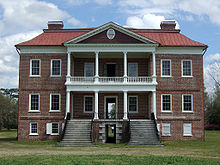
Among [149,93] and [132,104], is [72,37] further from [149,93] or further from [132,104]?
[149,93]

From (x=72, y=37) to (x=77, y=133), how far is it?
34.7 ft

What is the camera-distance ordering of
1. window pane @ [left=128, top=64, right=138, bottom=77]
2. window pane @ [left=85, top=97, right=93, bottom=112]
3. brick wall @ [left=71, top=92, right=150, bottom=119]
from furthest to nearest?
window pane @ [left=128, top=64, right=138, bottom=77] < window pane @ [left=85, top=97, right=93, bottom=112] < brick wall @ [left=71, top=92, right=150, bottom=119]

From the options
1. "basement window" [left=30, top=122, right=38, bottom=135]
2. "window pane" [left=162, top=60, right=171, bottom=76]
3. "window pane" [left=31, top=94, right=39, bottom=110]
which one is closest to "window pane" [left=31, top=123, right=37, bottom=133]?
"basement window" [left=30, top=122, right=38, bottom=135]

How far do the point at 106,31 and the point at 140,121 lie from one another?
890cm

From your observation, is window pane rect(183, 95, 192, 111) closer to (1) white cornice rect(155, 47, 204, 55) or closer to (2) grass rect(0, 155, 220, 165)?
(1) white cornice rect(155, 47, 204, 55)

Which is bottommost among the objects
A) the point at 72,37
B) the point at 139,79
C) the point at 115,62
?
the point at 139,79

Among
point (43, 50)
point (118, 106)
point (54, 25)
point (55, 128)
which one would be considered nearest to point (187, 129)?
point (118, 106)

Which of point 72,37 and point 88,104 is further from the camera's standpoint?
point 72,37

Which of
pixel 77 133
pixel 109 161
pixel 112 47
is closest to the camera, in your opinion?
pixel 109 161

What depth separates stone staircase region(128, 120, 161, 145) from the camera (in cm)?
2563

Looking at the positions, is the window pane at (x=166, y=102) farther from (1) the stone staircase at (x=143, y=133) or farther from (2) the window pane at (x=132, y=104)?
(2) the window pane at (x=132, y=104)

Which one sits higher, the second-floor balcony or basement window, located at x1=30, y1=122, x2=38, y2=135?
the second-floor balcony

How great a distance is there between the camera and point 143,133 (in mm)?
26906

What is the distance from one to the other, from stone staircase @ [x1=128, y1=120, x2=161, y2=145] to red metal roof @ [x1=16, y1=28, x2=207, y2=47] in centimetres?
796
